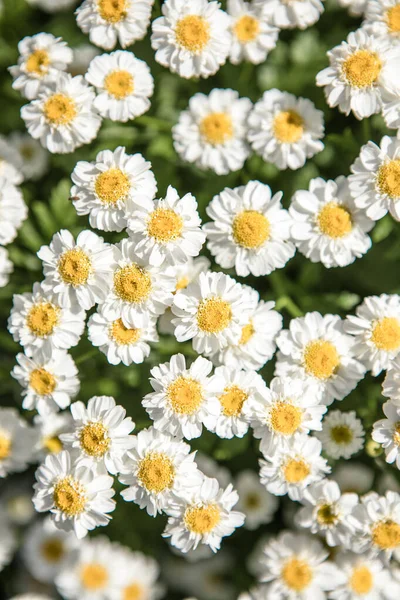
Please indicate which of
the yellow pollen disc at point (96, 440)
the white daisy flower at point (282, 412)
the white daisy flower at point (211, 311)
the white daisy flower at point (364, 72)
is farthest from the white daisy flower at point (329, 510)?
the white daisy flower at point (364, 72)

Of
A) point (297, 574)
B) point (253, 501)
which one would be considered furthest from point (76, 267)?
point (297, 574)

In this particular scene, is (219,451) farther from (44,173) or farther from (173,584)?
(44,173)

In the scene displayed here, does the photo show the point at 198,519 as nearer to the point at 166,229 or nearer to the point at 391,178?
the point at 166,229

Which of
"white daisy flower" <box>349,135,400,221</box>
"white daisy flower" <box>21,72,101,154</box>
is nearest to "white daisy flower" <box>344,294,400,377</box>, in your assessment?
"white daisy flower" <box>349,135,400,221</box>

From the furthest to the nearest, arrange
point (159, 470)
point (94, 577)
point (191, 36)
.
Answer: point (94, 577), point (191, 36), point (159, 470)

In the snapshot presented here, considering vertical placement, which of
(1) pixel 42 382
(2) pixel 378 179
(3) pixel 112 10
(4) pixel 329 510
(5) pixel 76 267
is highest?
(3) pixel 112 10

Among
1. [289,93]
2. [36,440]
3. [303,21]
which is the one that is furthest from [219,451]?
[303,21]

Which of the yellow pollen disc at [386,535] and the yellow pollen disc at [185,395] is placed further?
the yellow pollen disc at [386,535]

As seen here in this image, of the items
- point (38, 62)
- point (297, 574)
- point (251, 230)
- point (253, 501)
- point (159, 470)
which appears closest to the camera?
point (159, 470)

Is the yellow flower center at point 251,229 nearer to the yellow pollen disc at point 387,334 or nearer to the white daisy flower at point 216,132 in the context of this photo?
the white daisy flower at point 216,132
